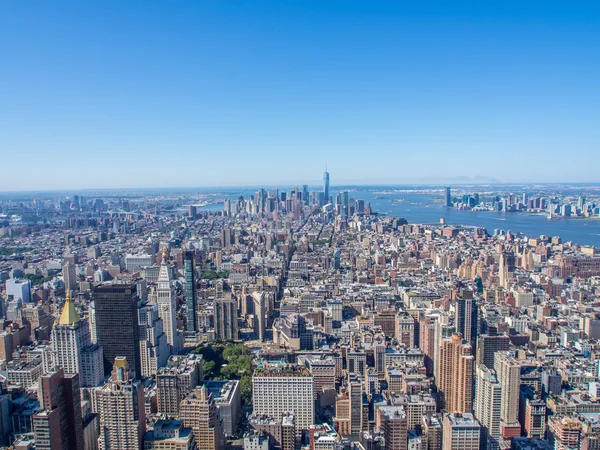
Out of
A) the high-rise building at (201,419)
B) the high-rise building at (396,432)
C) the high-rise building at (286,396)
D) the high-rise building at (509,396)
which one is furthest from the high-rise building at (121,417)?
the high-rise building at (509,396)

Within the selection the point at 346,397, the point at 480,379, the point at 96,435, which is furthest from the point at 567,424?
the point at 96,435

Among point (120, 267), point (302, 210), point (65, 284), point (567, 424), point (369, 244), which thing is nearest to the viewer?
point (567, 424)

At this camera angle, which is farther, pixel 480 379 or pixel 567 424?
pixel 480 379

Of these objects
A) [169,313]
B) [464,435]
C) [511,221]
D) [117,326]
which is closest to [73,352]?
[117,326]

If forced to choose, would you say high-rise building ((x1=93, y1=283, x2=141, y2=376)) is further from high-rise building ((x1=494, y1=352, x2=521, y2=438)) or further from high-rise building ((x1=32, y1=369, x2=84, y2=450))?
high-rise building ((x1=494, y1=352, x2=521, y2=438))

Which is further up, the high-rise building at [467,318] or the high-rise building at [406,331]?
the high-rise building at [467,318]

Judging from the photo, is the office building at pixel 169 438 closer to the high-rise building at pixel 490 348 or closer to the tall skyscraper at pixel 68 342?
the tall skyscraper at pixel 68 342

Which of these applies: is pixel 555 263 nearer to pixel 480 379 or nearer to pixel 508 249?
pixel 508 249
